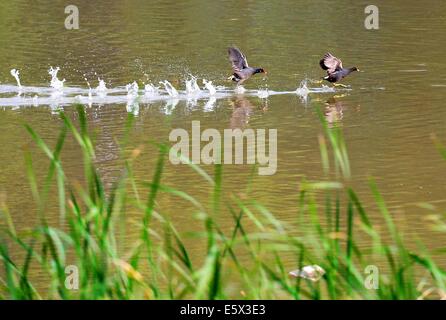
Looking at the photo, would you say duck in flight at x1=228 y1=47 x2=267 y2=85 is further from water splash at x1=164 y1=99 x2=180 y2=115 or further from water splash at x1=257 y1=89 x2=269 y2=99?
water splash at x1=164 y1=99 x2=180 y2=115

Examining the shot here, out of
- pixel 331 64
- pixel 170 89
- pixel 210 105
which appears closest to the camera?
pixel 210 105

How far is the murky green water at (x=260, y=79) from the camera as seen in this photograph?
31.7 ft

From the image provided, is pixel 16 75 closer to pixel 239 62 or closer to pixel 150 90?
pixel 150 90

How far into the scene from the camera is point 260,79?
49.4 feet

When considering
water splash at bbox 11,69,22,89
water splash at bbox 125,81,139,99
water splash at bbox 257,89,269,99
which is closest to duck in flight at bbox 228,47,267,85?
water splash at bbox 257,89,269,99

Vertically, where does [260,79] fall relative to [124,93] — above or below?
above

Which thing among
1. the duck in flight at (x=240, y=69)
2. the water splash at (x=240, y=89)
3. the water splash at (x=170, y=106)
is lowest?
the water splash at (x=170, y=106)

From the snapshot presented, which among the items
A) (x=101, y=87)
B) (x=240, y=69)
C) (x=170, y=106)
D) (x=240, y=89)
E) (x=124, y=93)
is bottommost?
(x=170, y=106)

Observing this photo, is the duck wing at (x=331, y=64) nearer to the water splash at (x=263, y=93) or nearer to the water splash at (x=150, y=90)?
the water splash at (x=263, y=93)

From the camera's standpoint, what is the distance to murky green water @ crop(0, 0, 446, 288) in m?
9.66

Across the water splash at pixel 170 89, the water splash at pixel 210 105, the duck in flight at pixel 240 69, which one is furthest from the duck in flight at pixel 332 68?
the water splash at pixel 170 89

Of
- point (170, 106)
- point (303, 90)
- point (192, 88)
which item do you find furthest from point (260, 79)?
point (170, 106)

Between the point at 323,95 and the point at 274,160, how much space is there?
3974 mm
